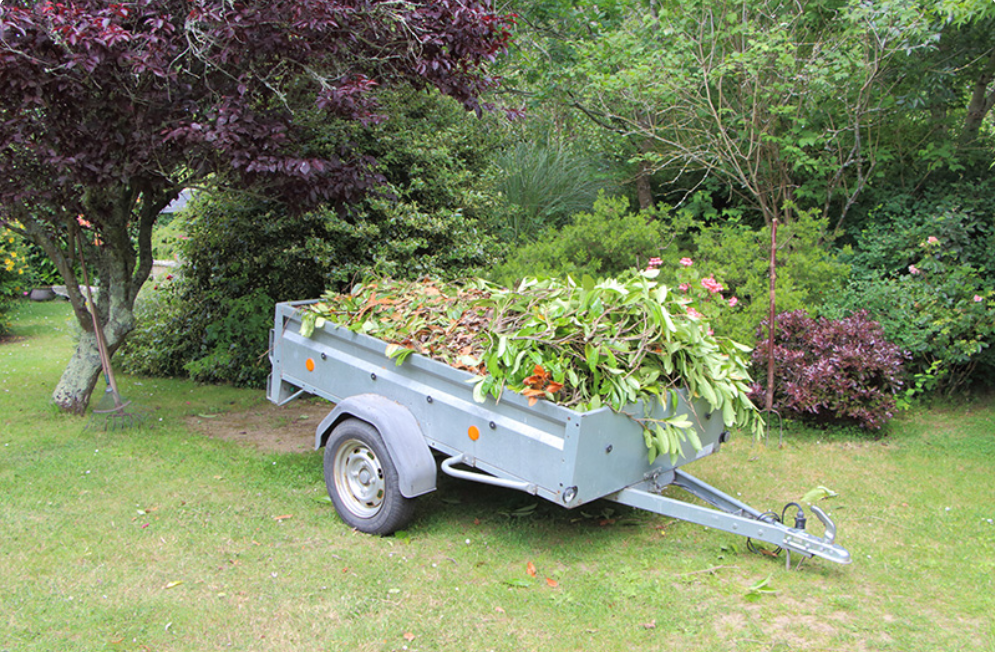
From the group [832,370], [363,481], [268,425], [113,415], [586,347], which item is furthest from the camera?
[268,425]

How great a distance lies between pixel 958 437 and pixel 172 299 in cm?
798

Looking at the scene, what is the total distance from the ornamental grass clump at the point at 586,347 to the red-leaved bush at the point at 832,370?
1893mm

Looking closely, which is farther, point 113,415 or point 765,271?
point 765,271

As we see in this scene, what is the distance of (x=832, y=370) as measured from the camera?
20.1 feet

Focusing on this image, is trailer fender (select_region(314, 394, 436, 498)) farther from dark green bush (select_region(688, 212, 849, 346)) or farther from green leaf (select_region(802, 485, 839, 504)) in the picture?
dark green bush (select_region(688, 212, 849, 346))

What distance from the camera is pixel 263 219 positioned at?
717 cm

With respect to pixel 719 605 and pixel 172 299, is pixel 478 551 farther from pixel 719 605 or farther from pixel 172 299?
pixel 172 299

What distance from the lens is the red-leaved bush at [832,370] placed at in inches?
241

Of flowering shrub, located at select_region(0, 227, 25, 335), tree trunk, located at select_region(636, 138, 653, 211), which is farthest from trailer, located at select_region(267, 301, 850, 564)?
flowering shrub, located at select_region(0, 227, 25, 335)

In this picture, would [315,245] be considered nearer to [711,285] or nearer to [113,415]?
[113,415]

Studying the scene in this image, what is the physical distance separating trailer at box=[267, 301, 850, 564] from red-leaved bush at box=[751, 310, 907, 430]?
2090 mm

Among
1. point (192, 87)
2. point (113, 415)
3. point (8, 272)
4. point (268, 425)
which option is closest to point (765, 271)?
point (268, 425)

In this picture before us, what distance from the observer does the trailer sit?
360cm

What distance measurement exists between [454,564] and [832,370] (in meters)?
3.77
